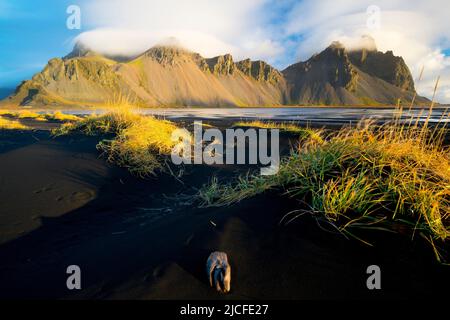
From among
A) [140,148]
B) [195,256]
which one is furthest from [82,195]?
[195,256]

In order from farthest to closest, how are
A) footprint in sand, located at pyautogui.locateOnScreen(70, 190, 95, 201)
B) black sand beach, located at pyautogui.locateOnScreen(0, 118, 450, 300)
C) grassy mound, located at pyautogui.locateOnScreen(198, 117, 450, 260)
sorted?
1. footprint in sand, located at pyautogui.locateOnScreen(70, 190, 95, 201)
2. grassy mound, located at pyautogui.locateOnScreen(198, 117, 450, 260)
3. black sand beach, located at pyautogui.locateOnScreen(0, 118, 450, 300)

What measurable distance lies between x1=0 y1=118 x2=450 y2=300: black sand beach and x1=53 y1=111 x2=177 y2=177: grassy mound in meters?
2.18

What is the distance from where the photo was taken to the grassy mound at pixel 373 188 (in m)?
2.23

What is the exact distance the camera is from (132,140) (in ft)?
22.6

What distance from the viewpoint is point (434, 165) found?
273 cm

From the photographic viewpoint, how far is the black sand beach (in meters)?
1.85

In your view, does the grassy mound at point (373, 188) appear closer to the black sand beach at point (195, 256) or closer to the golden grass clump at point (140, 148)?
the black sand beach at point (195, 256)

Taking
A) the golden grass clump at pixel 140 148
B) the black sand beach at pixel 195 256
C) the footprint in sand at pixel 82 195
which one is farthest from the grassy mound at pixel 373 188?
the golden grass clump at pixel 140 148

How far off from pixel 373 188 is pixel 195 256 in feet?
5.59

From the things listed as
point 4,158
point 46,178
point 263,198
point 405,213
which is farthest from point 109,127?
point 405,213

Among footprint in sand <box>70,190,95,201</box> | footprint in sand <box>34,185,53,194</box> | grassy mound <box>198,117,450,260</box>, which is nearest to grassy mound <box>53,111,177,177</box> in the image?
footprint in sand <box>70,190,95,201</box>

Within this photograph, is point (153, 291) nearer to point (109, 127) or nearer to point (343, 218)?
point (343, 218)

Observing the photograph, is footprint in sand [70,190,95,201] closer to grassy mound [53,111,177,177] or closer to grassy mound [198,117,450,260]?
grassy mound [53,111,177,177]

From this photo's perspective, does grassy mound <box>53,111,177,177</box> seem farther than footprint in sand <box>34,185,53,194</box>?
Yes
